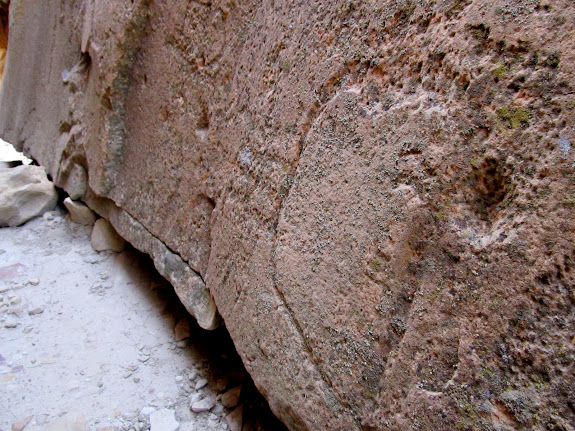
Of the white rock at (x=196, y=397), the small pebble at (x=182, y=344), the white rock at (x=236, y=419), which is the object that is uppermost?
the white rock at (x=236, y=419)

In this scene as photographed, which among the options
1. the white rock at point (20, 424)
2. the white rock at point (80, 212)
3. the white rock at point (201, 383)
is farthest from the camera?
the white rock at point (80, 212)

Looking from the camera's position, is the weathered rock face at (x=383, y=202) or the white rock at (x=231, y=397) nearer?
the weathered rock face at (x=383, y=202)

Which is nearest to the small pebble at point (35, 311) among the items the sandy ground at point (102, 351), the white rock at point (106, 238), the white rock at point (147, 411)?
the sandy ground at point (102, 351)

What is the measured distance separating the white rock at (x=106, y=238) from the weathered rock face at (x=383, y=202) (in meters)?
0.65

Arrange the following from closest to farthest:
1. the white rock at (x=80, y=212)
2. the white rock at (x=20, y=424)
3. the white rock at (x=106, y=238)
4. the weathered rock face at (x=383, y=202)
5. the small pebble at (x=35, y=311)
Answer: the weathered rock face at (x=383, y=202) → the white rock at (x=20, y=424) → the small pebble at (x=35, y=311) → the white rock at (x=106, y=238) → the white rock at (x=80, y=212)

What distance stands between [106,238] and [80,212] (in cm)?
22

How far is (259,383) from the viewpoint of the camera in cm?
90

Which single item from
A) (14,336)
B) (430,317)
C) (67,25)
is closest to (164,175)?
(14,336)

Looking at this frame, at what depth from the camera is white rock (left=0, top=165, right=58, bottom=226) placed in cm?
194

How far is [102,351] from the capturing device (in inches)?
52.6

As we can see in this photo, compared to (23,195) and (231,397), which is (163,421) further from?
(23,195)

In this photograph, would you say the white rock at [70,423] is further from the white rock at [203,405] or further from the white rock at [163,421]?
the white rock at [203,405]

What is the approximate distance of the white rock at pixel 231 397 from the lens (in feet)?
3.73

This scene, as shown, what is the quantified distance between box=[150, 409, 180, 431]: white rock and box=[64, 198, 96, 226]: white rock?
43.2 inches
